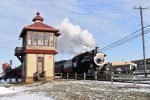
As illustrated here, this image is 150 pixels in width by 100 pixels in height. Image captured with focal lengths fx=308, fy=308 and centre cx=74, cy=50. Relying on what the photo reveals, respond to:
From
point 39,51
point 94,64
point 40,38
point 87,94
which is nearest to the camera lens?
point 87,94

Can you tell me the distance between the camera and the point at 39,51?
1660 inches

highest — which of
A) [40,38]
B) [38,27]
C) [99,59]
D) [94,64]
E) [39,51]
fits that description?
[38,27]

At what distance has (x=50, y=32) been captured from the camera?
43969 mm

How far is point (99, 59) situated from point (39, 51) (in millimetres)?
8443

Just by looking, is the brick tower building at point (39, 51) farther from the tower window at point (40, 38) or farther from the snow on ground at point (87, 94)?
Answer: the snow on ground at point (87, 94)

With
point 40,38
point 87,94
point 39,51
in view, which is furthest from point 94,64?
point 87,94

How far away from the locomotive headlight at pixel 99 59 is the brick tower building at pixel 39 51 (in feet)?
19.0

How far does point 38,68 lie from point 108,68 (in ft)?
32.3

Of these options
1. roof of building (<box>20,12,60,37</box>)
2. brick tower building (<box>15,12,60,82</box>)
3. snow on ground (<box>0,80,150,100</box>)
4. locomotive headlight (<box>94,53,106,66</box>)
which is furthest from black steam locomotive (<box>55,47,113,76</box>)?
snow on ground (<box>0,80,150,100</box>)

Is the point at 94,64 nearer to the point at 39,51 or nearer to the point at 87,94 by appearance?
the point at 39,51

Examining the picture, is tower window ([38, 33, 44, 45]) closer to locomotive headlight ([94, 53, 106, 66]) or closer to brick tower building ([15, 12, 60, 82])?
brick tower building ([15, 12, 60, 82])

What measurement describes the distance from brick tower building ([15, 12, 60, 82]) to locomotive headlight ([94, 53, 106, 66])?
228 inches

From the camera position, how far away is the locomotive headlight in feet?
141

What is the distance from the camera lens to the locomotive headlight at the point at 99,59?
42.9 m
